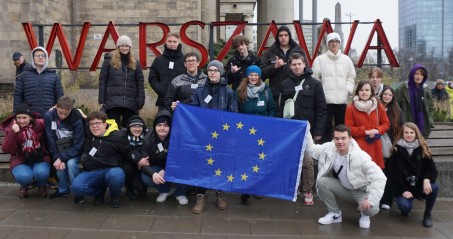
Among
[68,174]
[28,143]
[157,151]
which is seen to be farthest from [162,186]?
[28,143]

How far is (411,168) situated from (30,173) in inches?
208

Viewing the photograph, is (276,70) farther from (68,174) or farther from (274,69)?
(68,174)

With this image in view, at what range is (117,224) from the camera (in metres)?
5.63

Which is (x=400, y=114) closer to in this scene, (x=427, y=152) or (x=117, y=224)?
(x=427, y=152)

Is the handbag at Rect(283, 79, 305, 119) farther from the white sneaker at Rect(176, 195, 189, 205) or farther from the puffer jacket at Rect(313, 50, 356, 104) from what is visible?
the white sneaker at Rect(176, 195, 189, 205)

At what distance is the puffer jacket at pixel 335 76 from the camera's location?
6.94 m

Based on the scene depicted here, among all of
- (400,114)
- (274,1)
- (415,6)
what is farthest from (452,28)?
(400,114)

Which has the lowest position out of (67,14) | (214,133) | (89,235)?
(89,235)

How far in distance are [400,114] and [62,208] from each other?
5.01 metres

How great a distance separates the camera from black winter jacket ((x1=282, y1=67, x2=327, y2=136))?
21.1 feet

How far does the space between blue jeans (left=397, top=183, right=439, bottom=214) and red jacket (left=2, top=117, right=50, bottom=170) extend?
502 cm

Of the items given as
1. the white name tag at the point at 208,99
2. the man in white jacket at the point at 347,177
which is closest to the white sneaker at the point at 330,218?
the man in white jacket at the point at 347,177

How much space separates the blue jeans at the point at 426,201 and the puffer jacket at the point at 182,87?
10.4ft

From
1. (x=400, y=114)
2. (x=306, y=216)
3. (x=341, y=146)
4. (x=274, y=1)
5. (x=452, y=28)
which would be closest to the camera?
(x=341, y=146)
